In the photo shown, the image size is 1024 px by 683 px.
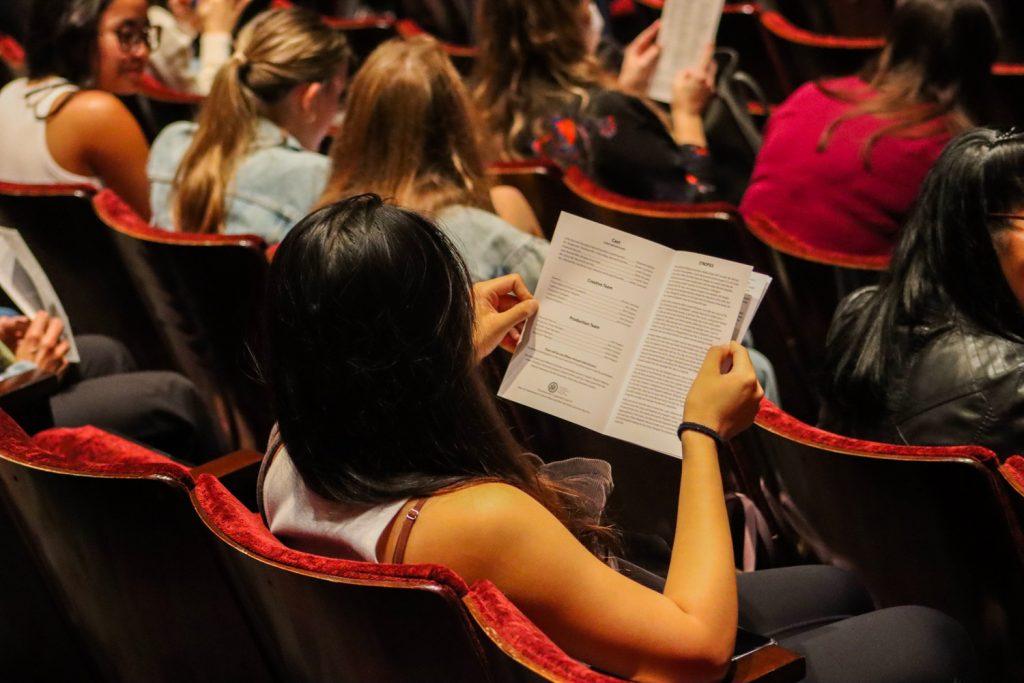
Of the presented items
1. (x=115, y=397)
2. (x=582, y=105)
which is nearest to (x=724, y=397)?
(x=115, y=397)

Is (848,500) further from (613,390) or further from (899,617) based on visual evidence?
(613,390)

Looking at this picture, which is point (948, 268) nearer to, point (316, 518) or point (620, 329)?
point (620, 329)

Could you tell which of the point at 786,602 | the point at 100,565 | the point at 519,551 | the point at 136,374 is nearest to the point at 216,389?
the point at 136,374

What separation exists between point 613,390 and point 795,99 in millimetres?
1201

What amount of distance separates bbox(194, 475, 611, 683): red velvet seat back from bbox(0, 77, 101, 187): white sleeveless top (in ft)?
5.16

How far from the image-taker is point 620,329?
1.27 m

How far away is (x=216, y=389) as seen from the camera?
80.2 inches

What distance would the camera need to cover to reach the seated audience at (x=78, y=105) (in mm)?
2447

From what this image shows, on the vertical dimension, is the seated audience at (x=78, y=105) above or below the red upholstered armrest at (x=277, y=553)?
below

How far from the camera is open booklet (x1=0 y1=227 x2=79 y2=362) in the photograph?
175 cm

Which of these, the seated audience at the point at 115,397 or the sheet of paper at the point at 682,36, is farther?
the sheet of paper at the point at 682,36

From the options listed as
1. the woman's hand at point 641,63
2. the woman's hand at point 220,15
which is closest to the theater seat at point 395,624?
the woman's hand at point 641,63

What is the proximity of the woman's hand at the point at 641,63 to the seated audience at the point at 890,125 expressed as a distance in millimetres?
613

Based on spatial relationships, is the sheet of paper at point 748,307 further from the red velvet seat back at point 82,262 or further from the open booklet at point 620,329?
the red velvet seat back at point 82,262
